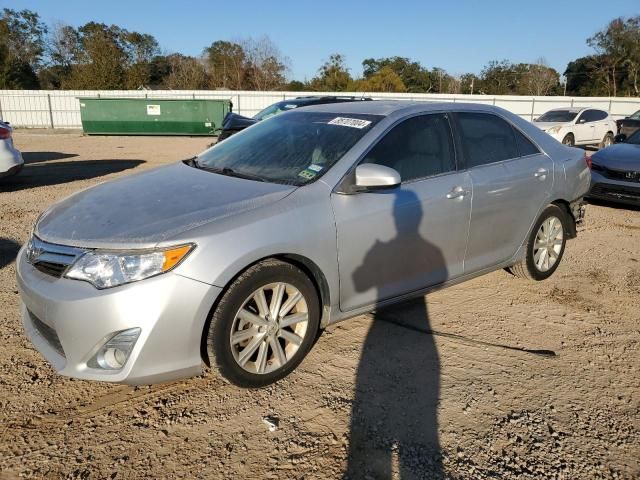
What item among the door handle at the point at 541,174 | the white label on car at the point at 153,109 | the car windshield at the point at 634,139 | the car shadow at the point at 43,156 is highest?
the white label on car at the point at 153,109

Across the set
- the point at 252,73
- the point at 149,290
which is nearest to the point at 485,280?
the point at 149,290

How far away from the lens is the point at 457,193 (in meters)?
3.62

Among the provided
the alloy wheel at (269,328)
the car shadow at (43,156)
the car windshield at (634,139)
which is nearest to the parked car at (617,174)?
the car windshield at (634,139)

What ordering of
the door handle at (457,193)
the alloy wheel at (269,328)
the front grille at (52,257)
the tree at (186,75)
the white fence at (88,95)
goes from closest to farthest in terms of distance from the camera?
the front grille at (52,257) < the alloy wheel at (269,328) < the door handle at (457,193) < the white fence at (88,95) < the tree at (186,75)

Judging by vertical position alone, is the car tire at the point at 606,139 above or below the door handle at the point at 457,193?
below

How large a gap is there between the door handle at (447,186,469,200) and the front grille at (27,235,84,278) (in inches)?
95.2

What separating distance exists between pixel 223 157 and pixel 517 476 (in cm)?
281

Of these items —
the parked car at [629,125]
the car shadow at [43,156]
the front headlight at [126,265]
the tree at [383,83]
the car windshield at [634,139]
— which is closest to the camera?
the front headlight at [126,265]

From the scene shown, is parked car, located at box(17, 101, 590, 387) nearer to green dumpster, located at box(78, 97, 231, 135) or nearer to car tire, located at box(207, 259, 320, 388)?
car tire, located at box(207, 259, 320, 388)

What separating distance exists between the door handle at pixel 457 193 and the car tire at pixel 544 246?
1.11 meters

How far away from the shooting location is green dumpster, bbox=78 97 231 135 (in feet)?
74.2

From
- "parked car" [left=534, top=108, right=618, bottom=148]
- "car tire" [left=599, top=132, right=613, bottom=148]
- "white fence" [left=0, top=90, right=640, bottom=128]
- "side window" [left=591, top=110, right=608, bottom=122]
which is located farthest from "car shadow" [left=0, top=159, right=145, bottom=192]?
"white fence" [left=0, top=90, right=640, bottom=128]

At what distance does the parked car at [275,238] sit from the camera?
97.0 inches

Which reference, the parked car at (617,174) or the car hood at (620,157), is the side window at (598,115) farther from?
the car hood at (620,157)
